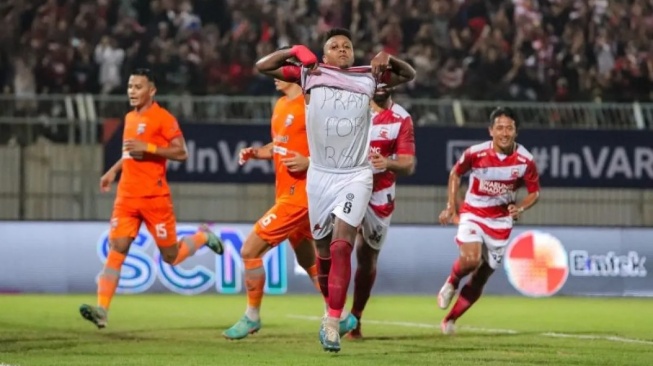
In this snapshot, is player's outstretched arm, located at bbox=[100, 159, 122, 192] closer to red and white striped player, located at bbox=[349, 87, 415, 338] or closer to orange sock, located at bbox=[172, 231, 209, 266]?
orange sock, located at bbox=[172, 231, 209, 266]

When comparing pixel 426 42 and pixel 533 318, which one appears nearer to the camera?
pixel 533 318

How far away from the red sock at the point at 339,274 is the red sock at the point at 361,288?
6.68 feet

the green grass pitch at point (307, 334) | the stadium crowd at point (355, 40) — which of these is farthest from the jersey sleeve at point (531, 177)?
the stadium crowd at point (355, 40)

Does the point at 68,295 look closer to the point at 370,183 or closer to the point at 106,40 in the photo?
the point at 106,40

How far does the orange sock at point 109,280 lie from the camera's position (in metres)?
12.3

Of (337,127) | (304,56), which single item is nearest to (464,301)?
(337,127)

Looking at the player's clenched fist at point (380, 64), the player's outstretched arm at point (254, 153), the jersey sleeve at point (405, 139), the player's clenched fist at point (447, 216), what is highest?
the player's clenched fist at point (380, 64)

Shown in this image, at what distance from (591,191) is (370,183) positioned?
11428 millimetres

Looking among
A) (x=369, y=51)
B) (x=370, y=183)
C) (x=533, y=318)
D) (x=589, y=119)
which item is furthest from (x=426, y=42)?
(x=370, y=183)

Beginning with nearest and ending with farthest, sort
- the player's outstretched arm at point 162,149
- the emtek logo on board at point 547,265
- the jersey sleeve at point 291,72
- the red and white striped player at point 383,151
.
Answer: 1. the jersey sleeve at point 291,72
2. the red and white striped player at point 383,151
3. the player's outstretched arm at point 162,149
4. the emtek logo on board at point 547,265

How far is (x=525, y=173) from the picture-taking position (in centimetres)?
1250

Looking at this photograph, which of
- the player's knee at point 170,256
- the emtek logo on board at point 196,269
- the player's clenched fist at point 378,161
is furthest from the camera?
the emtek logo on board at point 196,269

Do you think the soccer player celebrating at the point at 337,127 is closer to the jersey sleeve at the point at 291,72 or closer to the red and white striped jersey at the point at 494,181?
the jersey sleeve at the point at 291,72

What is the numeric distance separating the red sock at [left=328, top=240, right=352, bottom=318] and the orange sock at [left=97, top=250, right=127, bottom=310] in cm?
350
